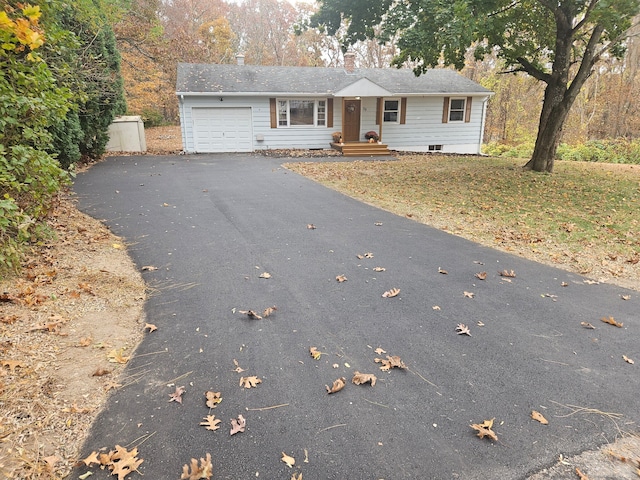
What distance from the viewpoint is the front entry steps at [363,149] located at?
18.2 metres

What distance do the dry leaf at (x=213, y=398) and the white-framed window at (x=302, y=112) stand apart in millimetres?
17628

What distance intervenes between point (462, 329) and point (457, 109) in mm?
19444

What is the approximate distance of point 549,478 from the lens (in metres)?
2.15

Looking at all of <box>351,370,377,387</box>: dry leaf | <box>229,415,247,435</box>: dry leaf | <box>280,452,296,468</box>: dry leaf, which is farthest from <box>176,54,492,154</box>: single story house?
<box>280,452,296,468</box>: dry leaf

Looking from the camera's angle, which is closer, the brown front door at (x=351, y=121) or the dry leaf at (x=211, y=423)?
the dry leaf at (x=211, y=423)

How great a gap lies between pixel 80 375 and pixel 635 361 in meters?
4.22

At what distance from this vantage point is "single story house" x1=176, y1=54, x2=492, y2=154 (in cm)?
1812

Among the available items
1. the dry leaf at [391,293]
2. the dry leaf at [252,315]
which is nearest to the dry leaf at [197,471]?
the dry leaf at [252,315]

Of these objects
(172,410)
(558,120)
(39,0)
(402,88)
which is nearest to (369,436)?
(172,410)

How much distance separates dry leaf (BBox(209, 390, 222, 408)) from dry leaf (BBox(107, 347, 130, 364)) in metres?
0.82

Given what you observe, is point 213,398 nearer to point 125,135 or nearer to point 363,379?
point 363,379

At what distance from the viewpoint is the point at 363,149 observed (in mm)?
18328

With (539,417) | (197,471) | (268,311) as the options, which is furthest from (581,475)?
(268,311)

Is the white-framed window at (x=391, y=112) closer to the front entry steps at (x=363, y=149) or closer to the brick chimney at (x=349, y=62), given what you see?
the front entry steps at (x=363, y=149)
